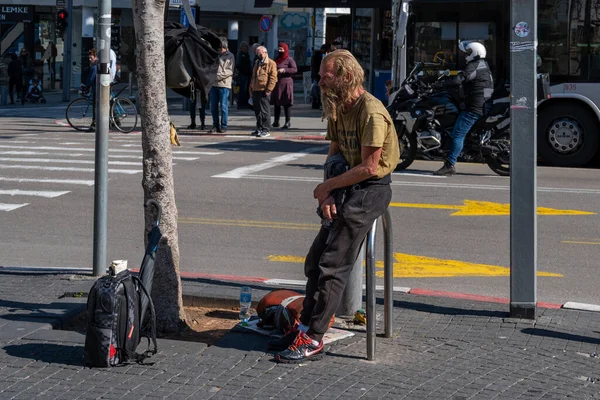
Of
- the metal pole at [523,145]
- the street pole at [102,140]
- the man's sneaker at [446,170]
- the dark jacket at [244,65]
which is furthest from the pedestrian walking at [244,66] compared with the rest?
the metal pole at [523,145]

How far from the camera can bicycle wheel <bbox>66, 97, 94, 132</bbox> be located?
22.5m

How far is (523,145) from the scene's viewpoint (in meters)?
6.91

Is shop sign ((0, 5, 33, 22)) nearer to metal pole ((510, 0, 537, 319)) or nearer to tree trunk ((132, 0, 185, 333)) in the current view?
tree trunk ((132, 0, 185, 333))

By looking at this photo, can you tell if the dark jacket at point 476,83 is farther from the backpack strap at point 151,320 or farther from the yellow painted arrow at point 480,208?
the backpack strap at point 151,320

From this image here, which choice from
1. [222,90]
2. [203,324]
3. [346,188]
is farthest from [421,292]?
[222,90]

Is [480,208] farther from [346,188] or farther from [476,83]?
[346,188]

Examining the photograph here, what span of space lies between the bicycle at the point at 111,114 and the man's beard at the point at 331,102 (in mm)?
15822

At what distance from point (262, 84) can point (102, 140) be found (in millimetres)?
13407

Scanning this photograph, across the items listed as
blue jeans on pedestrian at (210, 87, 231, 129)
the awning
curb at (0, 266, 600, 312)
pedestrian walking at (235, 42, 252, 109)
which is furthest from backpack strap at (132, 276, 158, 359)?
pedestrian walking at (235, 42, 252, 109)

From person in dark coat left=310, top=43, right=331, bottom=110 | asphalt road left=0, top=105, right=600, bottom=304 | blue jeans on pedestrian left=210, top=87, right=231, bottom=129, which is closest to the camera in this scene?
asphalt road left=0, top=105, right=600, bottom=304

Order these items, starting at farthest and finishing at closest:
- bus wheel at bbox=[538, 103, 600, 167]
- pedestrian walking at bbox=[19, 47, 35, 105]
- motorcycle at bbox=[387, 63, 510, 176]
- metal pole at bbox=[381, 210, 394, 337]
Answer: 1. pedestrian walking at bbox=[19, 47, 35, 105]
2. bus wheel at bbox=[538, 103, 600, 167]
3. motorcycle at bbox=[387, 63, 510, 176]
4. metal pole at bbox=[381, 210, 394, 337]

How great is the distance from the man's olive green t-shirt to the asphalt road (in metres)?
2.83

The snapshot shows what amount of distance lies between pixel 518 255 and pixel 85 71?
36.5 meters

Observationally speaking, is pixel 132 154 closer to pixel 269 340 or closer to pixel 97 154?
pixel 97 154
